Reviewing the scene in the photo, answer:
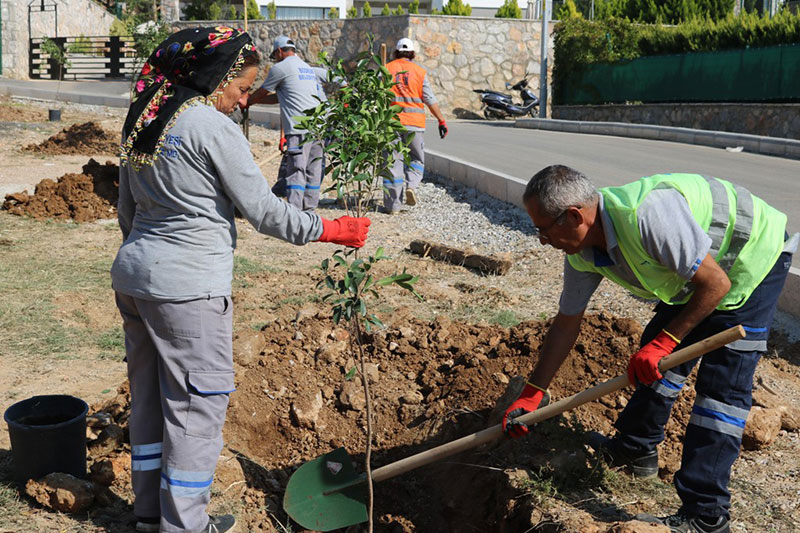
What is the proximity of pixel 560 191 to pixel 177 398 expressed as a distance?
1.52m

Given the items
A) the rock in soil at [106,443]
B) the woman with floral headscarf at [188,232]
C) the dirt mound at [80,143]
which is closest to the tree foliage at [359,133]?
the woman with floral headscarf at [188,232]

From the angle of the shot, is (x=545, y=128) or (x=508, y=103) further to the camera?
(x=508, y=103)

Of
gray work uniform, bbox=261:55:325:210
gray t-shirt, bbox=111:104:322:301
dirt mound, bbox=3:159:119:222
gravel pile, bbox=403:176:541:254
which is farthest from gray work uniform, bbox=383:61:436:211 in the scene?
gray t-shirt, bbox=111:104:322:301

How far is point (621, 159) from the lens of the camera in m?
12.1

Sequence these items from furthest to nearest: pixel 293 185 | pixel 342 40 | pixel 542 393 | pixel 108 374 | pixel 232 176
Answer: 1. pixel 342 40
2. pixel 293 185
3. pixel 108 374
4. pixel 542 393
5. pixel 232 176

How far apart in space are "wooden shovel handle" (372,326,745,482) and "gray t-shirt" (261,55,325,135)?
5.09 meters

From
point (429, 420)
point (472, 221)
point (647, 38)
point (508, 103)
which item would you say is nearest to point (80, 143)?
point (472, 221)

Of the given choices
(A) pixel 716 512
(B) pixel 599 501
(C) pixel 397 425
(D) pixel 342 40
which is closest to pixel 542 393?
(B) pixel 599 501

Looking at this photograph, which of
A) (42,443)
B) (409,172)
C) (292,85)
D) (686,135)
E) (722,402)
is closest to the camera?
(722,402)

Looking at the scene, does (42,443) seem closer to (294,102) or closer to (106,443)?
(106,443)

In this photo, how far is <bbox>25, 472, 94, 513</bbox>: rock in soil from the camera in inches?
123

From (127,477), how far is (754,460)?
9.29 feet

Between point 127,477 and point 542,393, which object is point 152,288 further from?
point 542,393

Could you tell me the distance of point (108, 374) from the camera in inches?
179
